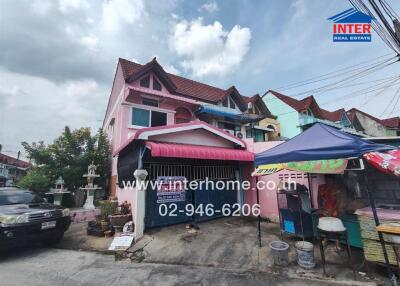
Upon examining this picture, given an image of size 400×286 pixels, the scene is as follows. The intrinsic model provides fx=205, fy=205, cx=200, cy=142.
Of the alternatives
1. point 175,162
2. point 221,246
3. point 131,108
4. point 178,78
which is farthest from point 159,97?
point 221,246

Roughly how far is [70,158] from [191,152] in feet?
31.5

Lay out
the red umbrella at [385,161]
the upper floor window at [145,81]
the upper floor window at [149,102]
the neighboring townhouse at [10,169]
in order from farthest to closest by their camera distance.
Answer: the neighboring townhouse at [10,169]
the upper floor window at [145,81]
the upper floor window at [149,102]
the red umbrella at [385,161]

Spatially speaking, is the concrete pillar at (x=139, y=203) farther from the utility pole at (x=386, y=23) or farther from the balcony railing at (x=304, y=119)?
the balcony railing at (x=304, y=119)

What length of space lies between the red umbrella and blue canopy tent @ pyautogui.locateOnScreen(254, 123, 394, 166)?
134 mm

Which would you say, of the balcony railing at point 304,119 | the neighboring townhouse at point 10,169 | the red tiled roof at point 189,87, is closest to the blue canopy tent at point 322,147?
the red tiled roof at point 189,87

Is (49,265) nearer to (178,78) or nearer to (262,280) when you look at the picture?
(262,280)

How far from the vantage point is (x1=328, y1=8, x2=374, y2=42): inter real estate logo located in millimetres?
6406

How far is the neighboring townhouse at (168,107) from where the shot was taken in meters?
11.1

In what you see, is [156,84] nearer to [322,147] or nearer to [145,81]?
[145,81]

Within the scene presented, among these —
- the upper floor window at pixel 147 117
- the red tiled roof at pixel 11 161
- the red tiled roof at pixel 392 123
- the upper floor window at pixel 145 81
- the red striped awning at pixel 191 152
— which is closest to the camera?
the red striped awning at pixel 191 152

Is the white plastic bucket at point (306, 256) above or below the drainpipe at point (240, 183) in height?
below

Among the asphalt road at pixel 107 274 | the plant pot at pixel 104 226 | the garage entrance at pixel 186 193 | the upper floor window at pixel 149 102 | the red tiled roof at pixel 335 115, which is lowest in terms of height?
the asphalt road at pixel 107 274

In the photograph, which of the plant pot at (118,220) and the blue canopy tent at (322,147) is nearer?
the blue canopy tent at (322,147)

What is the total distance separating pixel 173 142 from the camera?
25.4ft
